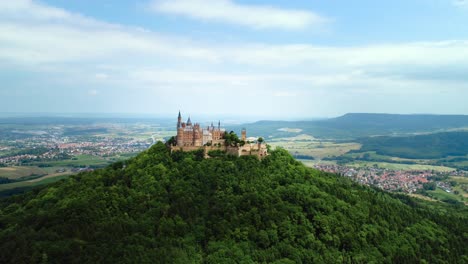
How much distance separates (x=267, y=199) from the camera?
6506 centimetres

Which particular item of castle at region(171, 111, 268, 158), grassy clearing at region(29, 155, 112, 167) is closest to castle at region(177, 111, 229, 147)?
castle at region(171, 111, 268, 158)

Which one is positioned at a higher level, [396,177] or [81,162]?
[81,162]

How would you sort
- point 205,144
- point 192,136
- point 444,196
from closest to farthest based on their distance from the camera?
point 205,144, point 192,136, point 444,196

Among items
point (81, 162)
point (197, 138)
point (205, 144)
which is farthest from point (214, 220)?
point (81, 162)

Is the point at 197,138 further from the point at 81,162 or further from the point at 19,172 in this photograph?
the point at 81,162

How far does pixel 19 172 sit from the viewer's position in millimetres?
148750

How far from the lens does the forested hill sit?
50.0 metres

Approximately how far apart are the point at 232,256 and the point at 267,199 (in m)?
15.8

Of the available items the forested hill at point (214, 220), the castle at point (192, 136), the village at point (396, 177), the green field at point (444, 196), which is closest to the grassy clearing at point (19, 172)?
the forested hill at point (214, 220)

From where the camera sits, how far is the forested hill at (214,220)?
50.0 metres

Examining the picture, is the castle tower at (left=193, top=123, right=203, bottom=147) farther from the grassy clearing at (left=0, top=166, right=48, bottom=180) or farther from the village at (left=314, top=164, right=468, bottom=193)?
the grassy clearing at (left=0, top=166, right=48, bottom=180)

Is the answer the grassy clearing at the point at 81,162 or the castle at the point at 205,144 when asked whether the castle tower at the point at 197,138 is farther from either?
the grassy clearing at the point at 81,162

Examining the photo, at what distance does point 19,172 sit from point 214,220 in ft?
410

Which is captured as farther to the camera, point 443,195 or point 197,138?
point 443,195
